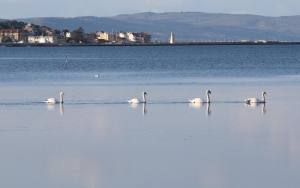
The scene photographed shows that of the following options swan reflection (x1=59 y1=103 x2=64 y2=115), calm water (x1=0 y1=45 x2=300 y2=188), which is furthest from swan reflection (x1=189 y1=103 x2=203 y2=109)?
swan reflection (x1=59 y1=103 x2=64 y2=115)

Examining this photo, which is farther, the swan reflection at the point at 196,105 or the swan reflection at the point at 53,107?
the swan reflection at the point at 196,105

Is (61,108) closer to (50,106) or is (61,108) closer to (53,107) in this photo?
(53,107)

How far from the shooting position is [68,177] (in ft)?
49.2

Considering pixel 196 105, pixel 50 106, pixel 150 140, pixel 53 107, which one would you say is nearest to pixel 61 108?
pixel 53 107

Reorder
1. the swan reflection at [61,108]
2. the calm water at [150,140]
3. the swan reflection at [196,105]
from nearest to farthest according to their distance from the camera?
the calm water at [150,140] < the swan reflection at [61,108] < the swan reflection at [196,105]

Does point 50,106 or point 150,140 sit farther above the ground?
point 150,140

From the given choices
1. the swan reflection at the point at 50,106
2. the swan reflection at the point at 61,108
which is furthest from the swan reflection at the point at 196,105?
the swan reflection at the point at 50,106

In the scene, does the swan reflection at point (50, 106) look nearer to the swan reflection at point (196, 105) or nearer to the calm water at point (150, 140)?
the calm water at point (150, 140)

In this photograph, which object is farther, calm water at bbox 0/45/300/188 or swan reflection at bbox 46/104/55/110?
swan reflection at bbox 46/104/55/110

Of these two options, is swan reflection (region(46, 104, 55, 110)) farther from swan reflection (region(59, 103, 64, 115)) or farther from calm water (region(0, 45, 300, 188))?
swan reflection (region(59, 103, 64, 115))

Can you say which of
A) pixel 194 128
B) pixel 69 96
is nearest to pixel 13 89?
pixel 69 96

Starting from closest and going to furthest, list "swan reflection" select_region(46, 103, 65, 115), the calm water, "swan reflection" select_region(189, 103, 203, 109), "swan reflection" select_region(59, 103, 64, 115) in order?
1. the calm water
2. "swan reflection" select_region(59, 103, 64, 115)
3. "swan reflection" select_region(46, 103, 65, 115)
4. "swan reflection" select_region(189, 103, 203, 109)

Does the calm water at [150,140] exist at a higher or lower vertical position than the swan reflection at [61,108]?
higher

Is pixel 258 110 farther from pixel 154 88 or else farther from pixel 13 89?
pixel 13 89
